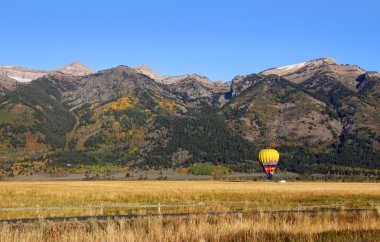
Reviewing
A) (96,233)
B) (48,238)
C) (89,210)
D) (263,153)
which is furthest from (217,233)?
(263,153)

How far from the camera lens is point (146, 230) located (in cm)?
2361

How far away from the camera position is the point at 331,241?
2097cm

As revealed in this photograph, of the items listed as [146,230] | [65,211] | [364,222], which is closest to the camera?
[146,230]

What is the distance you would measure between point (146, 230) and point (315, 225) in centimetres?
966

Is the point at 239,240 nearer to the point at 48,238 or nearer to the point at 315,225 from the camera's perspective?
the point at 315,225

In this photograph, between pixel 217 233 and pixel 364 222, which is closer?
pixel 217 233

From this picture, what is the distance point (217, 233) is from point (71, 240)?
7.17 m

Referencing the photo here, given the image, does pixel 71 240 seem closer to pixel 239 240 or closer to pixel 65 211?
pixel 239 240

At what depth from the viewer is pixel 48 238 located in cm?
2134

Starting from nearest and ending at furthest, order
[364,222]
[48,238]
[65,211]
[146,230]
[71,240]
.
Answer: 1. [71,240]
2. [48,238]
3. [146,230]
4. [364,222]
5. [65,211]

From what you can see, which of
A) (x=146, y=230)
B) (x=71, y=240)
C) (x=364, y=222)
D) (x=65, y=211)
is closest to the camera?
(x=71, y=240)

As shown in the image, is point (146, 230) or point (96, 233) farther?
point (146, 230)

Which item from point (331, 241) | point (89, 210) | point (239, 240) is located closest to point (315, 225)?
point (331, 241)

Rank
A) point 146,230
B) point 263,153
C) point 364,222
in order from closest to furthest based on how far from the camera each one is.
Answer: point 146,230 < point 364,222 < point 263,153
